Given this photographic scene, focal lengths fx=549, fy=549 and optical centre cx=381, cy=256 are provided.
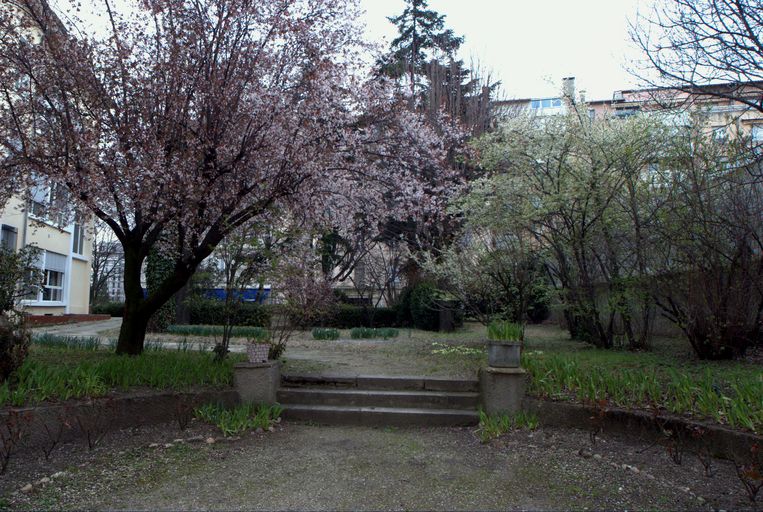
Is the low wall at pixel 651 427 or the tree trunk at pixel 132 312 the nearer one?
the low wall at pixel 651 427

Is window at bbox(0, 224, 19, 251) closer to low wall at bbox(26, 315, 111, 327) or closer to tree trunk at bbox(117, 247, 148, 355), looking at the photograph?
low wall at bbox(26, 315, 111, 327)

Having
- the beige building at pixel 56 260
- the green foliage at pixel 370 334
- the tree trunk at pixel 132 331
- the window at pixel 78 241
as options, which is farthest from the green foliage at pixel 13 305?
the window at pixel 78 241

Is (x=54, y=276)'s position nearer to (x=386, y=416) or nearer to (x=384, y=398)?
(x=384, y=398)

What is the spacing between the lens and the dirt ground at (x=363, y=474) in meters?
3.65

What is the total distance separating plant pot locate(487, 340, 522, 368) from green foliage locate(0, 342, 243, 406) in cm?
291

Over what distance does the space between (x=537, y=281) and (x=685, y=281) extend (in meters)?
3.06

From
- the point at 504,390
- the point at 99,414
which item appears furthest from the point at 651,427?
the point at 99,414

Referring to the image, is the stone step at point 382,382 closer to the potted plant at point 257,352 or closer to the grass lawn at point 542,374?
the grass lawn at point 542,374

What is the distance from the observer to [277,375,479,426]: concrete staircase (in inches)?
226

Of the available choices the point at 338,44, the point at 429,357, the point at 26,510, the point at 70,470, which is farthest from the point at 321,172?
the point at 26,510

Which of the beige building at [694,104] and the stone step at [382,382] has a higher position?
the beige building at [694,104]

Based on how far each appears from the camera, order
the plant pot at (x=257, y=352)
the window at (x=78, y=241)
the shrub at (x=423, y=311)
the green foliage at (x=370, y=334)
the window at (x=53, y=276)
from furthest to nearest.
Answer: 1. the window at (x=78, y=241)
2. the window at (x=53, y=276)
3. the shrub at (x=423, y=311)
4. the green foliage at (x=370, y=334)
5. the plant pot at (x=257, y=352)

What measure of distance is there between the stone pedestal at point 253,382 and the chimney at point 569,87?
282 inches

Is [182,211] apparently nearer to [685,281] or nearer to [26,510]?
[26,510]
